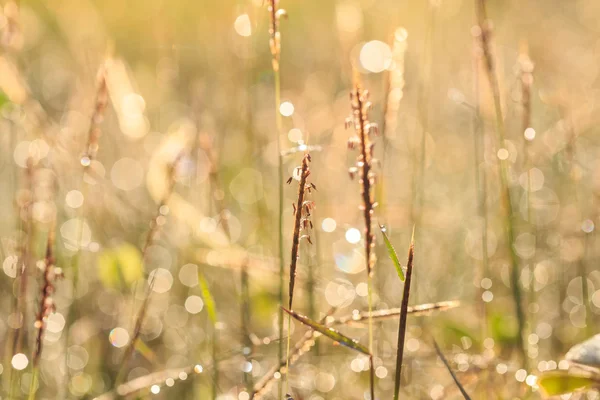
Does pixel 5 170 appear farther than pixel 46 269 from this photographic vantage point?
Yes

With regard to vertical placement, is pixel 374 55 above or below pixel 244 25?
above

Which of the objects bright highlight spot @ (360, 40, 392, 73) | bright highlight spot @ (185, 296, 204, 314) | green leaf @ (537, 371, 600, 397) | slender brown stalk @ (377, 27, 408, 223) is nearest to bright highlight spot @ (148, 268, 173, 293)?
bright highlight spot @ (185, 296, 204, 314)

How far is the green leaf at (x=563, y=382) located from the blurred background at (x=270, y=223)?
22 cm

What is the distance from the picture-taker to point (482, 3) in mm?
1224

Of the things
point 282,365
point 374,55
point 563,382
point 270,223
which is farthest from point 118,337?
point 374,55

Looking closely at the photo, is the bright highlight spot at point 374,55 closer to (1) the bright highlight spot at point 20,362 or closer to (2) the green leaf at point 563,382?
(1) the bright highlight spot at point 20,362

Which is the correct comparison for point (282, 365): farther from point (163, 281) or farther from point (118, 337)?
point (163, 281)

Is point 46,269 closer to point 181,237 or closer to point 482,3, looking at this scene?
point 482,3

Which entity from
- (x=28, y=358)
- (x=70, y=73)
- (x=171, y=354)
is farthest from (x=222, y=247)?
(x=70, y=73)

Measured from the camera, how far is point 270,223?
2.06 metres

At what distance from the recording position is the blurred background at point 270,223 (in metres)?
1.38

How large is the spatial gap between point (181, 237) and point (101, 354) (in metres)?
0.45

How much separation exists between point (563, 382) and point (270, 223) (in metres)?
1.28

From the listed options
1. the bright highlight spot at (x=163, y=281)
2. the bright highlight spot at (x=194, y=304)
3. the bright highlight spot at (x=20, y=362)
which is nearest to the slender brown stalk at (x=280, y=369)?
the bright highlight spot at (x=20, y=362)
